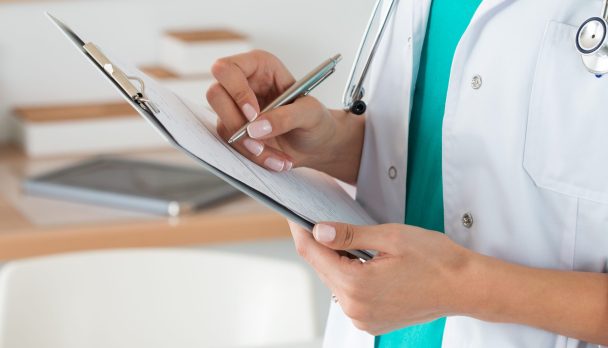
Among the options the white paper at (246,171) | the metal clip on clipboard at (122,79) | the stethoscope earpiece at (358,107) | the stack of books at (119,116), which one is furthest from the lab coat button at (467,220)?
the stack of books at (119,116)

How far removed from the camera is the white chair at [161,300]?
1584mm

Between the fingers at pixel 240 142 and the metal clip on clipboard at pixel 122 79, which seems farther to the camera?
the fingers at pixel 240 142

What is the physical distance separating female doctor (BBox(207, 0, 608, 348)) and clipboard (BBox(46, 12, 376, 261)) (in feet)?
0.07

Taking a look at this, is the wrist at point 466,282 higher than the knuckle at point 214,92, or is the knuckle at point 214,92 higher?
the knuckle at point 214,92

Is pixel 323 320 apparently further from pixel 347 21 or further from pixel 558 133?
pixel 558 133

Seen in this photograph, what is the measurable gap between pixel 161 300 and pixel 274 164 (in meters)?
0.67

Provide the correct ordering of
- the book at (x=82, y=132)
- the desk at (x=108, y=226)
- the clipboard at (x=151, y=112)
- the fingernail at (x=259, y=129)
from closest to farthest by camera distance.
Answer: the clipboard at (x=151, y=112) < the fingernail at (x=259, y=129) < the desk at (x=108, y=226) < the book at (x=82, y=132)

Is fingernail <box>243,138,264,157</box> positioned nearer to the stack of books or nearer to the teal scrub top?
the teal scrub top

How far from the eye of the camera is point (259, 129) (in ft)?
3.29

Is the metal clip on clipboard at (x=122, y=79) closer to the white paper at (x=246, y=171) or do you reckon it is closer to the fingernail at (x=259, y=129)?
the white paper at (x=246, y=171)

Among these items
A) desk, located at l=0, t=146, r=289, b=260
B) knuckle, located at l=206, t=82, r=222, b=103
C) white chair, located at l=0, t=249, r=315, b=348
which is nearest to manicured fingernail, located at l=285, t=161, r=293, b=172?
knuckle, located at l=206, t=82, r=222, b=103

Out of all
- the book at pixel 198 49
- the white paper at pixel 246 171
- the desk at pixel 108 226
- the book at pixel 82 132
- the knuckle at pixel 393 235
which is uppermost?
the book at pixel 198 49

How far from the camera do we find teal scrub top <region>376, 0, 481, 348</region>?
3.52 ft

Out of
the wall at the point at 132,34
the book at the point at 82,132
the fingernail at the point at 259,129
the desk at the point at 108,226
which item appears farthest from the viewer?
the wall at the point at 132,34
